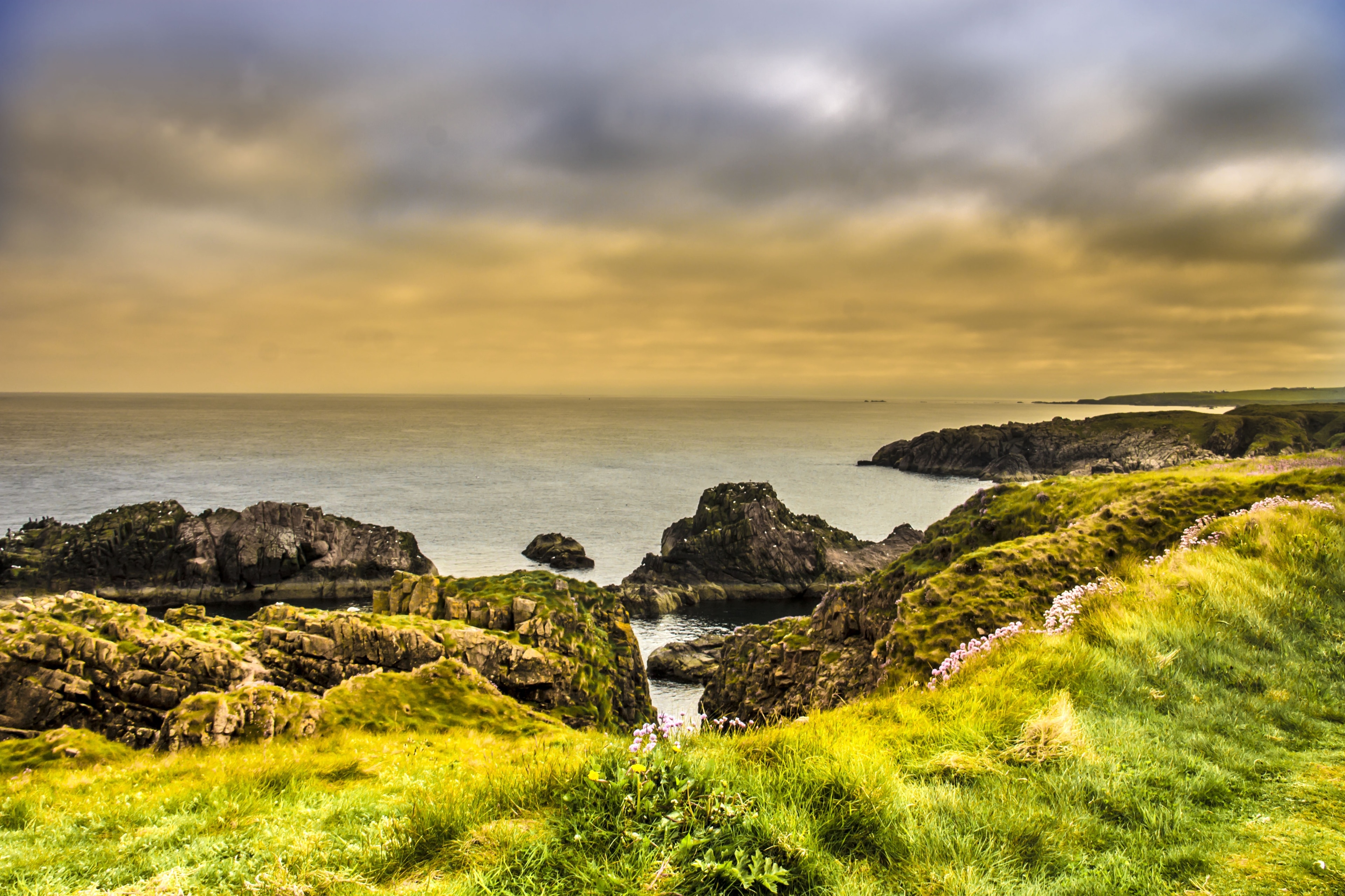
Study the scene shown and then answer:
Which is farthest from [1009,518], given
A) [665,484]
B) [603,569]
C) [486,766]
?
[665,484]

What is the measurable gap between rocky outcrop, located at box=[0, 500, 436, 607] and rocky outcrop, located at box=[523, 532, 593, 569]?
14.3 meters

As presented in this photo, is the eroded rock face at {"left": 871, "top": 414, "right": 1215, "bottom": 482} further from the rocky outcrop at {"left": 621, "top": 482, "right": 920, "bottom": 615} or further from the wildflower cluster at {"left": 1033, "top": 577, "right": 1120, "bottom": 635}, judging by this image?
the wildflower cluster at {"left": 1033, "top": 577, "right": 1120, "bottom": 635}

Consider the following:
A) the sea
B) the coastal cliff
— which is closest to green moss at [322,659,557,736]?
the coastal cliff

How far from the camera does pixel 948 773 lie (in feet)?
21.0

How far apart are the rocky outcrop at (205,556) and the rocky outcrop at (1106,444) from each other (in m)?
152

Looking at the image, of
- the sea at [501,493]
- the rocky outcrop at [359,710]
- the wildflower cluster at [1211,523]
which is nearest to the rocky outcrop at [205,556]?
the sea at [501,493]

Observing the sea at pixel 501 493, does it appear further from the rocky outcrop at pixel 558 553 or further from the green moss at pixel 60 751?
the green moss at pixel 60 751

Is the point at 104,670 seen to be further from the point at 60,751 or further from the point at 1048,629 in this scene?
the point at 1048,629

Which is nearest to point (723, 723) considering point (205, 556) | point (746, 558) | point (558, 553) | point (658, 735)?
point (658, 735)

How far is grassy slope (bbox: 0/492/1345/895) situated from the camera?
15.6 ft

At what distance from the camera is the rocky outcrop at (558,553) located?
3334 inches

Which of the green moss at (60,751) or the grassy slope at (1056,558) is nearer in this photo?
the green moss at (60,751)

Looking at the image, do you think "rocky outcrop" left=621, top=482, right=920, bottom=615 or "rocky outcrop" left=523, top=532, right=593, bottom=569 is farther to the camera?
"rocky outcrop" left=523, top=532, right=593, bottom=569

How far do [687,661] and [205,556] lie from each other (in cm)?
6620
